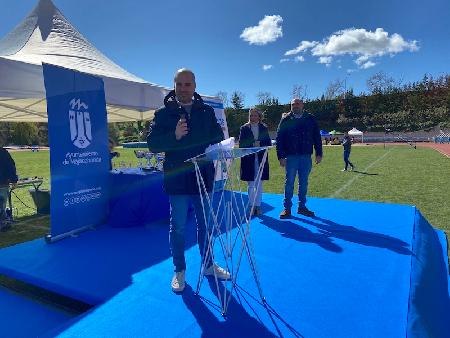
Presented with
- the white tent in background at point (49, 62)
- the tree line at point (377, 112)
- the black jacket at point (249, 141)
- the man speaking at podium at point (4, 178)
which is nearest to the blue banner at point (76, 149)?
the white tent in background at point (49, 62)

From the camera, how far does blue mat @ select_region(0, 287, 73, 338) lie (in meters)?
2.53

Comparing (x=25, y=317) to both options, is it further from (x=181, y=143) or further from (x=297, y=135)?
(x=297, y=135)

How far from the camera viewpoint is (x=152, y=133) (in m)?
2.73

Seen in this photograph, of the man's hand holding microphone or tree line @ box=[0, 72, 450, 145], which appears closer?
the man's hand holding microphone

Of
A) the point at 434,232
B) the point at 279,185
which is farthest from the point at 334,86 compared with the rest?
the point at 434,232

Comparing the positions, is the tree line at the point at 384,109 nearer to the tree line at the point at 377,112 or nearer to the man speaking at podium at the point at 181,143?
the tree line at the point at 377,112

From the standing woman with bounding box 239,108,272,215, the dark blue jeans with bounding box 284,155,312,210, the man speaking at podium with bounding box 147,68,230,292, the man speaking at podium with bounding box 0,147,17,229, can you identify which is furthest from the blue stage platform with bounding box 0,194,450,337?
the man speaking at podium with bounding box 0,147,17,229

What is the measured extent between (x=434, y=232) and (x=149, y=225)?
426 cm

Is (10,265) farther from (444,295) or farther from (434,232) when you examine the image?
(434,232)

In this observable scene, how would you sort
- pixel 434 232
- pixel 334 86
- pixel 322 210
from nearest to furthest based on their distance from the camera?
pixel 434 232, pixel 322 210, pixel 334 86

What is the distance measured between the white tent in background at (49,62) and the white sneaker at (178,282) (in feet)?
11.6

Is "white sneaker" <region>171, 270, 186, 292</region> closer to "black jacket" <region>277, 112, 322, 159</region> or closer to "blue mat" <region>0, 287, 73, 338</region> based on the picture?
"blue mat" <region>0, 287, 73, 338</region>

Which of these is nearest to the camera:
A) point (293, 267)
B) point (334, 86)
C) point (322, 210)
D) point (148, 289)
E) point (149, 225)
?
point (148, 289)

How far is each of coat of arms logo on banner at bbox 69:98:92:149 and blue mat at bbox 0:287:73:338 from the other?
89.7 inches
